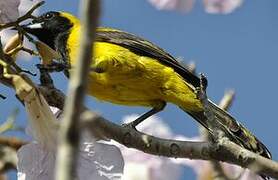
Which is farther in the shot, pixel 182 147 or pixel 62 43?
pixel 62 43

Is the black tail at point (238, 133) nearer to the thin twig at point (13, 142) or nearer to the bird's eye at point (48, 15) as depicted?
the thin twig at point (13, 142)

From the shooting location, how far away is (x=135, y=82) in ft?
8.21

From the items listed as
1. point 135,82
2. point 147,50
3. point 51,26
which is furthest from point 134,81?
point 51,26

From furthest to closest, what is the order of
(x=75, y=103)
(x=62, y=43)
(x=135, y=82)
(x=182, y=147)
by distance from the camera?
(x=62, y=43)
(x=135, y=82)
(x=182, y=147)
(x=75, y=103)

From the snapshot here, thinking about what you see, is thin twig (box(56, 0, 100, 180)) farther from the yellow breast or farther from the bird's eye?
the bird's eye

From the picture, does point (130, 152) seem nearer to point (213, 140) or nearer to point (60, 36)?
point (60, 36)

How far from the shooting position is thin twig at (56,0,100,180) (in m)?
0.61

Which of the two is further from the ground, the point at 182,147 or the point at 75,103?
the point at 75,103

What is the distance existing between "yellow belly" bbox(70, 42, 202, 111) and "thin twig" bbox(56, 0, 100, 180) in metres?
1.79

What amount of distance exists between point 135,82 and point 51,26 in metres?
0.52

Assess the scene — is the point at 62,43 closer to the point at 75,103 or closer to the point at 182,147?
the point at 182,147

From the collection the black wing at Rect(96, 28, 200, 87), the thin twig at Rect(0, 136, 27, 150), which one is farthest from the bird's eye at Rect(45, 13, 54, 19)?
the thin twig at Rect(0, 136, 27, 150)

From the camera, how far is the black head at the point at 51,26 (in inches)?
102

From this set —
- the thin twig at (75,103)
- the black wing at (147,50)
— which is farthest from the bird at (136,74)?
the thin twig at (75,103)
